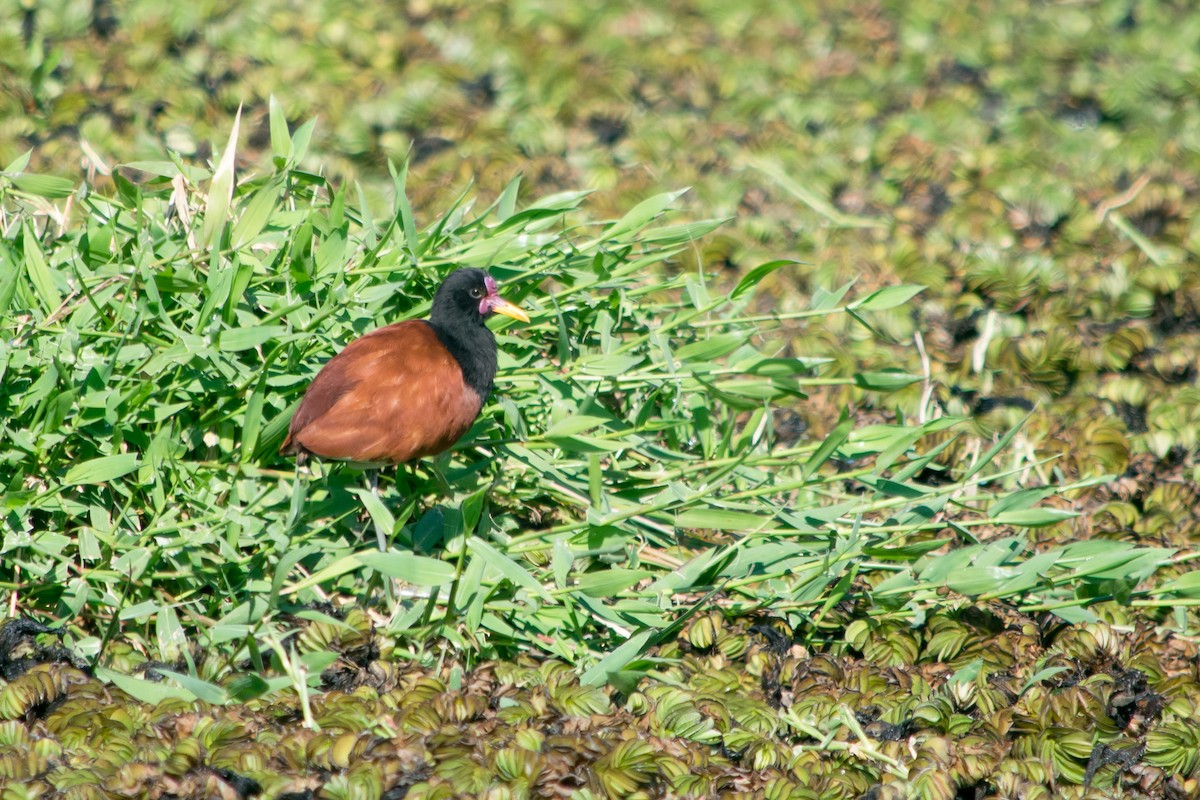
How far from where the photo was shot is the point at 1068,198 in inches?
202

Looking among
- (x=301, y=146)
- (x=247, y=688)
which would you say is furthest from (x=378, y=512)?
(x=301, y=146)

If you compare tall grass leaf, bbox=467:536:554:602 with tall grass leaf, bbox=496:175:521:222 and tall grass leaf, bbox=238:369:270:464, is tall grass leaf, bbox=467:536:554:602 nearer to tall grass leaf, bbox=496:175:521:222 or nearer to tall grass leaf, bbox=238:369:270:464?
tall grass leaf, bbox=238:369:270:464

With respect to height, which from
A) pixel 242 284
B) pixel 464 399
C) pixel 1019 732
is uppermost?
pixel 242 284

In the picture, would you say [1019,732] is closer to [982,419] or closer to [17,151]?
[982,419]

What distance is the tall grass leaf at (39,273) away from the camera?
2773 millimetres

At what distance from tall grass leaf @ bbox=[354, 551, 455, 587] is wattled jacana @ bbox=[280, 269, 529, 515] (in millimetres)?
272

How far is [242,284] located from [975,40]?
4751 mm

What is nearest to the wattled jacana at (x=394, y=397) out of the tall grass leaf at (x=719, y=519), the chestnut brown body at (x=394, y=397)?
the chestnut brown body at (x=394, y=397)

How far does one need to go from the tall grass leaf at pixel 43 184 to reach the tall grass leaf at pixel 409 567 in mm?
1144

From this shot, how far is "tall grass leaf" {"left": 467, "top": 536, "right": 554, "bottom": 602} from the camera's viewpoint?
2588 millimetres

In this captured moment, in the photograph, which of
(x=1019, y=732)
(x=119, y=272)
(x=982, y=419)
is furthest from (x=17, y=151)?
(x=1019, y=732)

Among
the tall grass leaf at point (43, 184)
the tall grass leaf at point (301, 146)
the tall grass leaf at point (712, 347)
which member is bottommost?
the tall grass leaf at point (712, 347)

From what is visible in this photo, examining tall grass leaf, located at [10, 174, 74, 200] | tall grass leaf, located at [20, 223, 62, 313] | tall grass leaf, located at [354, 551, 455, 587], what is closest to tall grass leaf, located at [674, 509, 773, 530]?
tall grass leaf, located at [354, 551, 455, 587]

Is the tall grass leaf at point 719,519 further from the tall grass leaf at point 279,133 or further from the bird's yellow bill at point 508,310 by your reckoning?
the tall grass leaf at point 279,133
